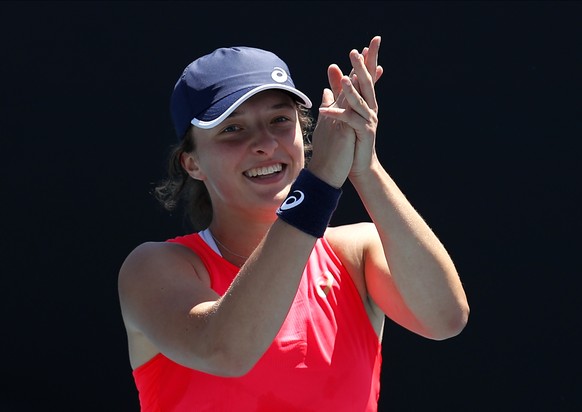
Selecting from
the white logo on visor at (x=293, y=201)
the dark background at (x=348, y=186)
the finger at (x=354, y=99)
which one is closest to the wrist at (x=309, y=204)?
the white logo on visor at (x=293, y=201)

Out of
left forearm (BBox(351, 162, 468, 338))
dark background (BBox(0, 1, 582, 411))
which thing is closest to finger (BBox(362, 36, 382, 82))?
left forearm (BBox(351, 162, 468, 338))

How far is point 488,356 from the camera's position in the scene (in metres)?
3.04

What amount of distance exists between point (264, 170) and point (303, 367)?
0.38 m

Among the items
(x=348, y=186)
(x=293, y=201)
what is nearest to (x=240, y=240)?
(x=293, y=201)

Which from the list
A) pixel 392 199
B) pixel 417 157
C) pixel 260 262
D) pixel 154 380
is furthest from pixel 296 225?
pixel 417 157

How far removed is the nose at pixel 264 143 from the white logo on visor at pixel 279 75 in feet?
0.36

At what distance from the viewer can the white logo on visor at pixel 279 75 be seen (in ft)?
6.24

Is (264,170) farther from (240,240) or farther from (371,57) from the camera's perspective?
(371,57)

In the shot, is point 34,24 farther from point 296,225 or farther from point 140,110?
point 296,225

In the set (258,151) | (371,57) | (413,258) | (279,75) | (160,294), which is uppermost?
(371,57)

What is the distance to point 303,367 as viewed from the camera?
1827mm

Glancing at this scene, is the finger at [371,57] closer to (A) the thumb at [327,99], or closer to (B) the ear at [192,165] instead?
(A) the thumb at [327,99]

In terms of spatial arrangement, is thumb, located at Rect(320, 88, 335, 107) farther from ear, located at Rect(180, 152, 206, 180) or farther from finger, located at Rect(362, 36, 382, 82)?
ear, located at Rect(180, 152, 206, 180)

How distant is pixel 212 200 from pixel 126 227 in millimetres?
1114
